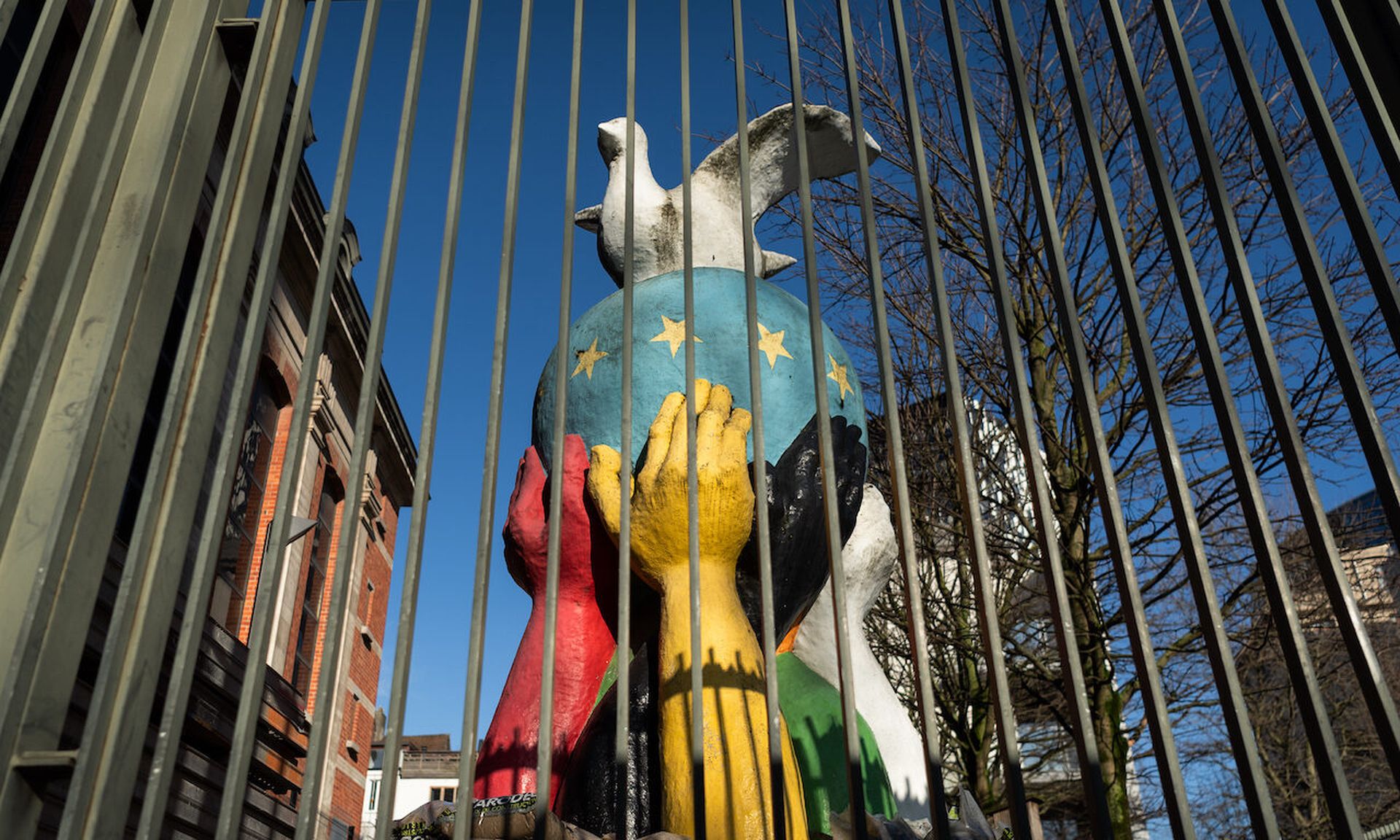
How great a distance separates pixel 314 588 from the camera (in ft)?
53.3

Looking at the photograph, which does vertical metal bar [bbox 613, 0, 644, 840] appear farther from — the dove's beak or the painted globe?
the dove's beak

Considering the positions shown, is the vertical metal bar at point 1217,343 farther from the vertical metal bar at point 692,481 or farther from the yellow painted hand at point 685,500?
the yellow painted hand at point 685,500

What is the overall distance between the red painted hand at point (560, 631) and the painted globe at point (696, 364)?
0.20 metres

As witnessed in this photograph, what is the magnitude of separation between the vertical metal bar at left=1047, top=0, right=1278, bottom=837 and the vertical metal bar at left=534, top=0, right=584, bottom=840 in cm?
85

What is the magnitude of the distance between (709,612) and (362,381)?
1.73 metres

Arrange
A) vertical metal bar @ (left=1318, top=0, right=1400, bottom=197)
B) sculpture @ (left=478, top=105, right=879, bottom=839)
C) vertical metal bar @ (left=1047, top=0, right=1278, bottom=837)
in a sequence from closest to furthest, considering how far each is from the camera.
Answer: vertical metal bar @ (left=1047, top=0, right=1278, bottom=837), vertical metal bar @ (left=1318, top=0, right=1400, bottom=197), sculpture @ (left=478, top=105, right=879, bottom=839)

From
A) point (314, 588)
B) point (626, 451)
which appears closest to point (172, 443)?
point (626, 451)

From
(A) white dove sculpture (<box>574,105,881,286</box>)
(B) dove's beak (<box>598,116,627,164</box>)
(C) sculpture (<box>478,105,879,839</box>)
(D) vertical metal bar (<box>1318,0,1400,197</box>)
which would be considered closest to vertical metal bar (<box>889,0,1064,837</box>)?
(D) vertical metal bar (<box>1318,0,1400,197</box>)

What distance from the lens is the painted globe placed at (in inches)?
153

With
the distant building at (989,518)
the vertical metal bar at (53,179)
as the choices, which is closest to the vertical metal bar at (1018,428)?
the vertical metal bar at (53,179)

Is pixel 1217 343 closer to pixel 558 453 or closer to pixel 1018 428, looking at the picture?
pixel 1018 428

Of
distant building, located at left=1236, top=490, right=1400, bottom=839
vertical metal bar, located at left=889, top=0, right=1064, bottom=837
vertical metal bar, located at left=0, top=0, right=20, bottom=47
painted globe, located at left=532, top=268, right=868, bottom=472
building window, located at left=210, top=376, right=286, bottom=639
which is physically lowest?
vertical metal bar, located at left=889, top=0, right=1064, bottom=837

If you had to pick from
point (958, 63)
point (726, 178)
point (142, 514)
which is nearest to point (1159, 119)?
point (726, 178)

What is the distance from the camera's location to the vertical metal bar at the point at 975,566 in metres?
1.44
